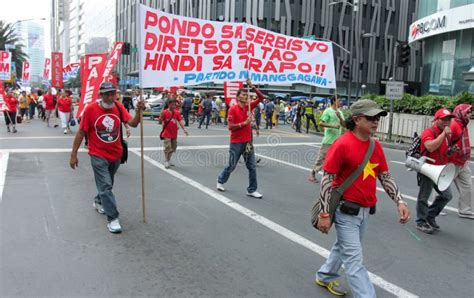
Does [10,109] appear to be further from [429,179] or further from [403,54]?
[403,54]

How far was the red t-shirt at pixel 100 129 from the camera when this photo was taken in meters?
5.24

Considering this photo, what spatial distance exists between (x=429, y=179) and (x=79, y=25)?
474 ft

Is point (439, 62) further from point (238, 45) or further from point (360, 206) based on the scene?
point (360, 206)

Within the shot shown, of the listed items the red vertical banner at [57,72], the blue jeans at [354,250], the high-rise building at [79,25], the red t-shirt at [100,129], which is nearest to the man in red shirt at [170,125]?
the red t-shirt at [100,129]

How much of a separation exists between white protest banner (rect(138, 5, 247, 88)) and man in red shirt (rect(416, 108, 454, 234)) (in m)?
3.21

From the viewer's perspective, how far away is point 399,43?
792 inches

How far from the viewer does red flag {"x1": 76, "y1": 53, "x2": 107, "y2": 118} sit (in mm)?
9031

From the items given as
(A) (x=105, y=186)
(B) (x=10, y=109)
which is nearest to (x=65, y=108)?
(B) (x=10, y=109)

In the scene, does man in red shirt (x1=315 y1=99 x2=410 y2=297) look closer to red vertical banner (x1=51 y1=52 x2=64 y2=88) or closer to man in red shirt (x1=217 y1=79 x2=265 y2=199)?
man in red shirt (x1=217 y1=79 x2=265 y2=199)

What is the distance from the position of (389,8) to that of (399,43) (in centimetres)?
4234

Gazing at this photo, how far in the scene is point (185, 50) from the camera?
260 inches

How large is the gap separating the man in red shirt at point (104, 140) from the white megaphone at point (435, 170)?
3458mm

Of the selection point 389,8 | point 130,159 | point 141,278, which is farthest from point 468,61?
point 389,8

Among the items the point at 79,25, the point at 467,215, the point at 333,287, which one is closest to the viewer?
the point at 333,287
